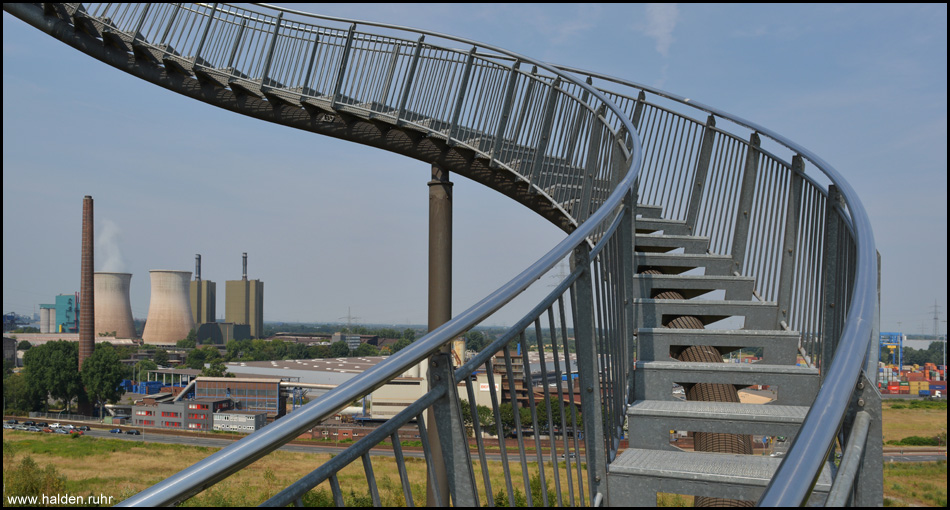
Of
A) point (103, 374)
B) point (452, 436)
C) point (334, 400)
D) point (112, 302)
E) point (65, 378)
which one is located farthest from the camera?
point (65, 378)

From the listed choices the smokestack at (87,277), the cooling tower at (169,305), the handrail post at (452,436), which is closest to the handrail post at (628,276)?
the handrail post at (452,436)

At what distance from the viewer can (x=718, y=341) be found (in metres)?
3.78

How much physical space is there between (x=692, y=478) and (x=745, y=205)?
310cm

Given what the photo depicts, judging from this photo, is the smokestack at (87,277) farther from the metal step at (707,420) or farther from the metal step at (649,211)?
the metal step at (707,420)

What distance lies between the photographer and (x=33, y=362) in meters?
49.8

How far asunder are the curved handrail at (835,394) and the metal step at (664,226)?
2.94 metres

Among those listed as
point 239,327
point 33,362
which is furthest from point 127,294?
point 239,327

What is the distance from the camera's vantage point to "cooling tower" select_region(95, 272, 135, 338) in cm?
4361

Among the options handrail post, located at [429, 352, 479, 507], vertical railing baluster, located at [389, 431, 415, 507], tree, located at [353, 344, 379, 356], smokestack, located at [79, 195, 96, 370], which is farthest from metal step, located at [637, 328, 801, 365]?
tree, located at [353, 344, 379, 356]

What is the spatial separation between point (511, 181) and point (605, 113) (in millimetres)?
1316

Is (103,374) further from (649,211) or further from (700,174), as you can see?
(700,174)

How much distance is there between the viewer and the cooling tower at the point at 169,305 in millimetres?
45625

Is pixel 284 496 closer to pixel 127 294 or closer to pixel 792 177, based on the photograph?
pixel 792 177

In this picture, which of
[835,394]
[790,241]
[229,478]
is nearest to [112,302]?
[229,478]
